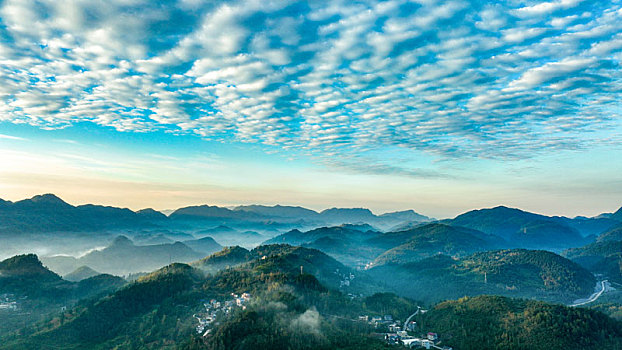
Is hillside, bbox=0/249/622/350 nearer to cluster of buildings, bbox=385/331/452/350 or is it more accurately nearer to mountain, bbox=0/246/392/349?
mountain, bbox=0/246/392/349

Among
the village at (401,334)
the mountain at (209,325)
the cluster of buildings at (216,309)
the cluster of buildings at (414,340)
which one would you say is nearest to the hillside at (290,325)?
the mountain at (209,325)

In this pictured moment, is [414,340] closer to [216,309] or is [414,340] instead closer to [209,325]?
[209,325]

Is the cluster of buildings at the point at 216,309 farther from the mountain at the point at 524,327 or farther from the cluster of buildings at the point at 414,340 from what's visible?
the mountain at the point at 524,327

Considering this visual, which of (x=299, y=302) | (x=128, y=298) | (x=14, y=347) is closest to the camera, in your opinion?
(x=14, y=347)

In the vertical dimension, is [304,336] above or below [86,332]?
above

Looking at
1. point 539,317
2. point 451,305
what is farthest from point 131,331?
point 539,317

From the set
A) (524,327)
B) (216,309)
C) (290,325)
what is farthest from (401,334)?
(216,309)

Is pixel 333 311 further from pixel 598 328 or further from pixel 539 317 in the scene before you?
pixel 598 328
